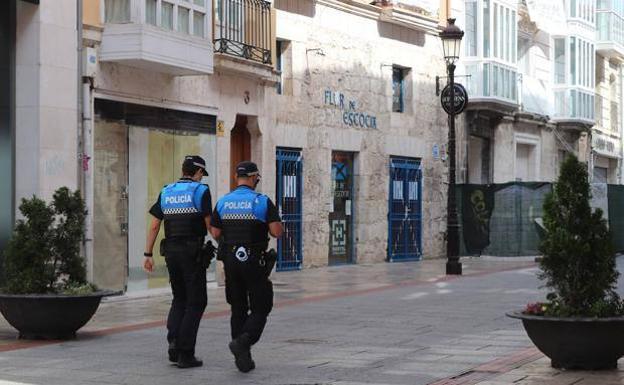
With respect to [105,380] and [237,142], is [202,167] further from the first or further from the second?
[237,142]

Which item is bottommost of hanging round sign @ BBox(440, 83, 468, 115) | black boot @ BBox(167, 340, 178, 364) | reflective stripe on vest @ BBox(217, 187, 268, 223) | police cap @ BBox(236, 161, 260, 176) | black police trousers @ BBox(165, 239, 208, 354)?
black boot @ BBox(167, 340, 178, 364)

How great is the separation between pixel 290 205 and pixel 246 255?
14.2 metres

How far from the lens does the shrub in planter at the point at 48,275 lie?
11242 millimetres

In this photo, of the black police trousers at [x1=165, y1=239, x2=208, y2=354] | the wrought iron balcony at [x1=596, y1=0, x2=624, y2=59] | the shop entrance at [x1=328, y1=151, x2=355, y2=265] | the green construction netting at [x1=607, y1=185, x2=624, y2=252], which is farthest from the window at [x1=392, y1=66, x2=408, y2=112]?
the black police trousers at [x1=165, y1=239, x2=208, y2=354]

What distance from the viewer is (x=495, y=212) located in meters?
29.5

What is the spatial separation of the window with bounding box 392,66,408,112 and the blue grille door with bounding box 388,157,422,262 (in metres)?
1.35

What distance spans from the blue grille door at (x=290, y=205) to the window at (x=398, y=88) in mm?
5046

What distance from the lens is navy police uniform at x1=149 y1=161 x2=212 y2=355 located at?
984cm

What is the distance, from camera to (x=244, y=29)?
20.1m

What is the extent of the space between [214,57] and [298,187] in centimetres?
567

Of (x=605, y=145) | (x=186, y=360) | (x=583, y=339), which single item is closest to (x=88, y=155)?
(x=186, y=360)

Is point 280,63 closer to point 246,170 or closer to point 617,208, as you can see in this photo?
point 617,208

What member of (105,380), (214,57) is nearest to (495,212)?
(214,57)

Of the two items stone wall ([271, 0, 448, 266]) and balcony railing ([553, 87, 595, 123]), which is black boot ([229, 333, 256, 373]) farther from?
balcony railing ([553, 87, 595, 123])
